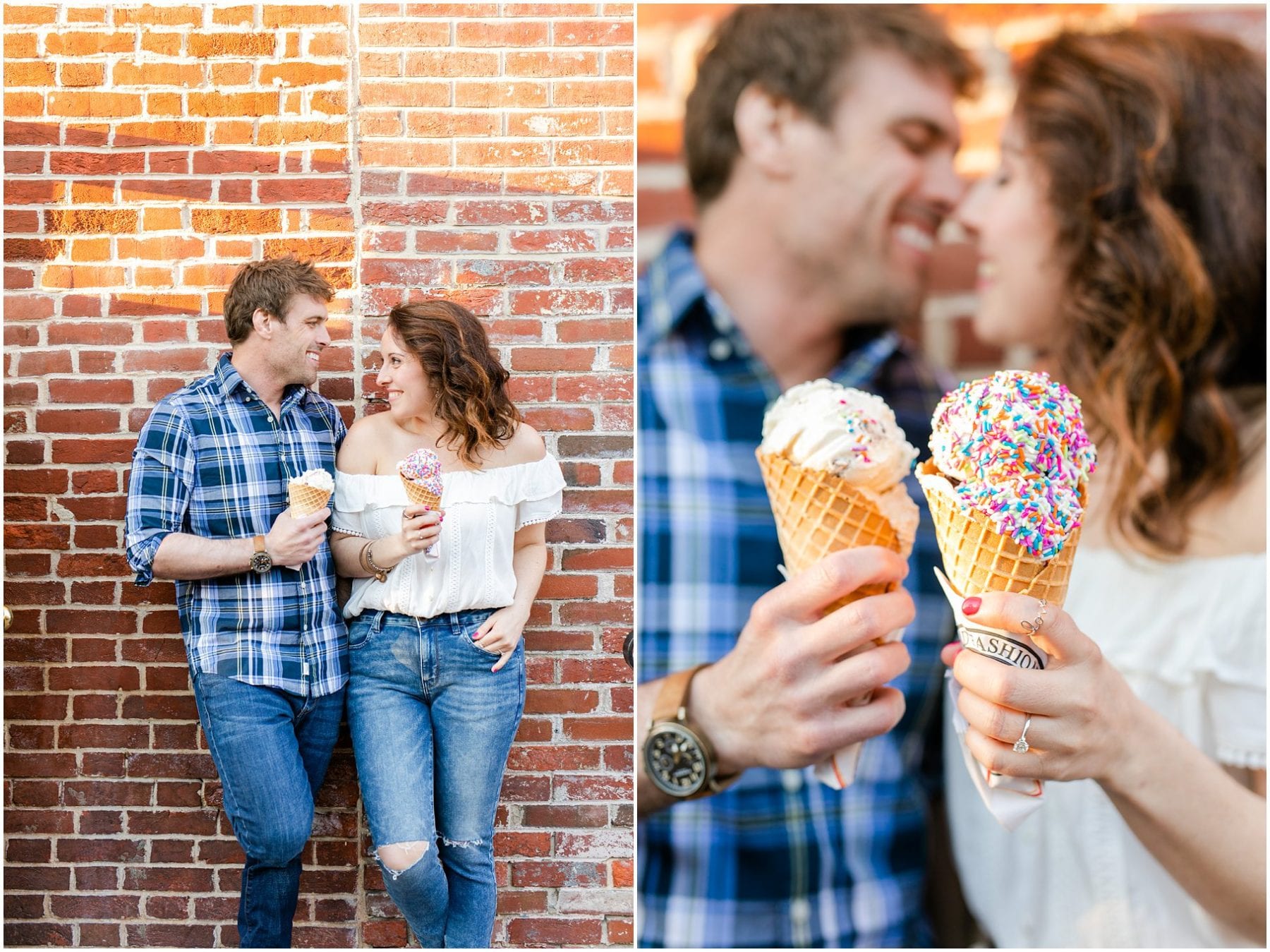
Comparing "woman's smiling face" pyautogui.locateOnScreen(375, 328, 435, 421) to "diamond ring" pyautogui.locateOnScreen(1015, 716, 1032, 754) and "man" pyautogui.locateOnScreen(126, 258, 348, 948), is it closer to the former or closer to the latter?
"man" pyautogui.locateOnScreen(126, 258, 348, 948)

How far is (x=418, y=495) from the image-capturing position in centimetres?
247

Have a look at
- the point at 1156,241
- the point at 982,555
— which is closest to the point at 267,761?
the point at 982,555

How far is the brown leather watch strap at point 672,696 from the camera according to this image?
239cm

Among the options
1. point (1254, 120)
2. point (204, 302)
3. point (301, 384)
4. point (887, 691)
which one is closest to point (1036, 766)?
point (887, 691)

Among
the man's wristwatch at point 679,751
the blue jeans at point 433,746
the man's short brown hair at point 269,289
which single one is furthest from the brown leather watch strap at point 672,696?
the man's short brown hair at point 269,289

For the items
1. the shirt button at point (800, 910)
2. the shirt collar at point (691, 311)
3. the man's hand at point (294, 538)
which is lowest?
the shirt button at point (800, 910)

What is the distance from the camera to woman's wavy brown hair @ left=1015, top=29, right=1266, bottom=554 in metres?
2.40

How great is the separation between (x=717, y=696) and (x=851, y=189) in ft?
3.90

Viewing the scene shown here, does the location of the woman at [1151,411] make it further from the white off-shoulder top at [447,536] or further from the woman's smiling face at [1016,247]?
the white off-shoulder top at [447,536]

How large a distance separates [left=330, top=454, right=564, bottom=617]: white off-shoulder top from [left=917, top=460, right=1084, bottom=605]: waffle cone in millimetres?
942

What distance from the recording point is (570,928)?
105 inches

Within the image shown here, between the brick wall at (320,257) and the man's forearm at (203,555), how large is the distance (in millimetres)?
185

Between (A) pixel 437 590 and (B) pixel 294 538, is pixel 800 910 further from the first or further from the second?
(B) pixel 294 538

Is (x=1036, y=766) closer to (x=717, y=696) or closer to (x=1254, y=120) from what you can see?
(x=717, y=696)
